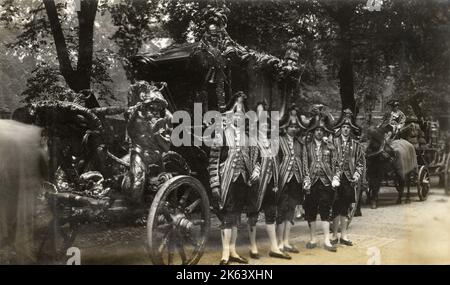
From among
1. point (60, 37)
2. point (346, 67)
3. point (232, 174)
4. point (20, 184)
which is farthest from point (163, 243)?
point (346, 67)

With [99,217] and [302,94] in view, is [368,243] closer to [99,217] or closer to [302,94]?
[302,94]

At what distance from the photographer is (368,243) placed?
5.71 metres

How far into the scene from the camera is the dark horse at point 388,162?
5914 mm

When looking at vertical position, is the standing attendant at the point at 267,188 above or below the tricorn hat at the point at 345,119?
below

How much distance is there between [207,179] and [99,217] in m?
1.13

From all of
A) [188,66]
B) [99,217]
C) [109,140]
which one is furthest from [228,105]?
[99,217]

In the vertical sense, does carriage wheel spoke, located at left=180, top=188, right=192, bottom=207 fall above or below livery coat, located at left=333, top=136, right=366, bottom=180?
below

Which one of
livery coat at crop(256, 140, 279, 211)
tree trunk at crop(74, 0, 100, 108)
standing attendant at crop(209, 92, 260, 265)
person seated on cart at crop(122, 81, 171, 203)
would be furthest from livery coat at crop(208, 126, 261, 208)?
tree trunk at crop(74, 0, 100, 108)

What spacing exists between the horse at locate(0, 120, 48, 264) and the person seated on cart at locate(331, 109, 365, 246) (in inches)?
121

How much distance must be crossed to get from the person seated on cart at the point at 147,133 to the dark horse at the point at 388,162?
238cm

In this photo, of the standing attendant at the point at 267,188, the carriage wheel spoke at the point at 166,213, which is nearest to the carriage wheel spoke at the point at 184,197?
the carriage wheel spoke at the point at 166,213

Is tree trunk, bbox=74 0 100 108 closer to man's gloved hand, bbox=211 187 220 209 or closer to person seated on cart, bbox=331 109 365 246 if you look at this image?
man's gloved hand, bbox=211 187 220 209

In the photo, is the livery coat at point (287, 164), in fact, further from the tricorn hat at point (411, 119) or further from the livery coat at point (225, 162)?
the tricorn hat at point (411, 119)

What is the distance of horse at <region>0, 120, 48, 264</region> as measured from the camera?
495cm
